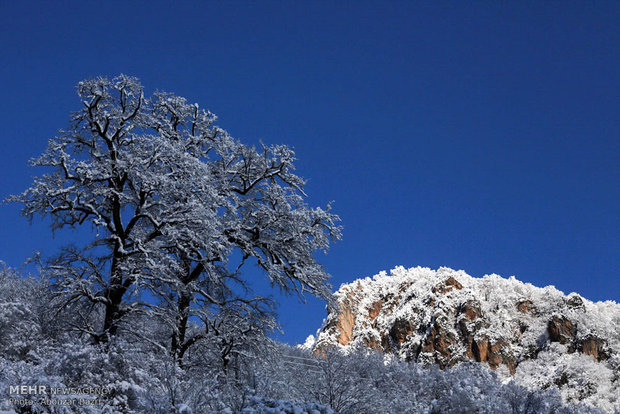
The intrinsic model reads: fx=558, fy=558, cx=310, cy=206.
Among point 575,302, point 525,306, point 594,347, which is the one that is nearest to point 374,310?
point 525,306

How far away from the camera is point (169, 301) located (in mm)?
13648

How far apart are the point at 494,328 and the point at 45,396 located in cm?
11407

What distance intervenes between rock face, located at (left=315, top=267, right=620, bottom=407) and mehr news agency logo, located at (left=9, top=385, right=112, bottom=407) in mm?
74376

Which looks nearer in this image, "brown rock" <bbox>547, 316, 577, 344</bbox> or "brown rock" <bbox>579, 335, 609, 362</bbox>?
"brown rock" <bbox>579, 335, 609, 362</bbox>

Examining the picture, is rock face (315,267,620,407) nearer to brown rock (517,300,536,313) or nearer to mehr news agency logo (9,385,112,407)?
brown rock (517,300,536,313)

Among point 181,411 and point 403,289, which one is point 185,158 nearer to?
point 181,411

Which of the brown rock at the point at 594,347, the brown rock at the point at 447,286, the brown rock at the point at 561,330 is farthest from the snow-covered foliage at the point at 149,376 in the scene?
the brown rock at the point at 447,286

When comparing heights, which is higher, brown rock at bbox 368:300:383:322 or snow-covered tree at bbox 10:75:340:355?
brown rock at bbox 368:300:383:322

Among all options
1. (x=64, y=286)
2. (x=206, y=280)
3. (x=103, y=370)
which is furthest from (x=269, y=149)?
(x=103, y=370)

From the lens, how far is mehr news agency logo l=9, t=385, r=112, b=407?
30.1 ft

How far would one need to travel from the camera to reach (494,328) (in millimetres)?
113188

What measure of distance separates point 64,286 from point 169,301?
2427mm

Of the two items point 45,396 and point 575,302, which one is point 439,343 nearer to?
point 575,302

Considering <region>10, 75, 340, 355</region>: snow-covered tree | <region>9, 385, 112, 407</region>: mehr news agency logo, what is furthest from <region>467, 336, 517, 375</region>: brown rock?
<region>9, 385, 112, 407</region>: mehr news agency logo
